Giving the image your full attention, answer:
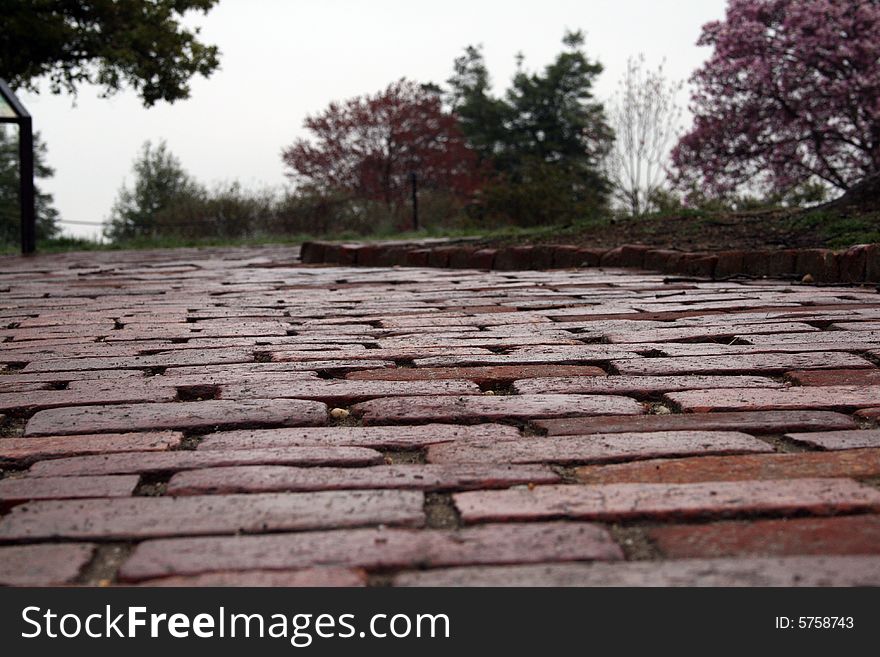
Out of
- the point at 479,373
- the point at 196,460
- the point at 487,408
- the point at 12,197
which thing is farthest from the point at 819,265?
the point at 12,197

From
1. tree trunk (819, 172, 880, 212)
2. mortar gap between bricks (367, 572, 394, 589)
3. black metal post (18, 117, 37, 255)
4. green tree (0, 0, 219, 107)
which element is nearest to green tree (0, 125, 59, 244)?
green tree (0, 0, 219, 107)

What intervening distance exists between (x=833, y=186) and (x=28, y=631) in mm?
15354

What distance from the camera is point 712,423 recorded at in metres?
2.18

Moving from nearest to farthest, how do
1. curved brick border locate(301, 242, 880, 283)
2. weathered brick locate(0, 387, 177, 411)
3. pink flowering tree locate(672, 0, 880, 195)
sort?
weathered brick locate(0, 387, 177, 411), curved brick border locate(301, 242, 880, 283), pink flowering tree locate(672, 0, 880, 195)

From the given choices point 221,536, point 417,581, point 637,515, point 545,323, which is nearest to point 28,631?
point 221,536

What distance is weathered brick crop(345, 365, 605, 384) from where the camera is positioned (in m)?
2.72

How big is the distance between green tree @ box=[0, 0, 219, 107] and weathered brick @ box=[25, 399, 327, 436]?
13205mm

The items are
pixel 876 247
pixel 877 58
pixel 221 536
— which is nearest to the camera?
pixel 221 536

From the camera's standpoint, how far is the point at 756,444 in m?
2.02

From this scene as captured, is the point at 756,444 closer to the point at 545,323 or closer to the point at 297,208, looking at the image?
the point at 545,323

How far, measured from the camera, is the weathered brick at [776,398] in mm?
2318

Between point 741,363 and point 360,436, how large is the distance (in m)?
1.37

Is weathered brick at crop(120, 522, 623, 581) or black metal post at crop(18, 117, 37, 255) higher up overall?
black metal post at crop(18, 117, 37, 255)

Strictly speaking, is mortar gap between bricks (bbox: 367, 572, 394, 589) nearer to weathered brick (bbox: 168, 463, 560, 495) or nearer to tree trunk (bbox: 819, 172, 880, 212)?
weathered brick (bbox: 168, 463, 560, 495)
